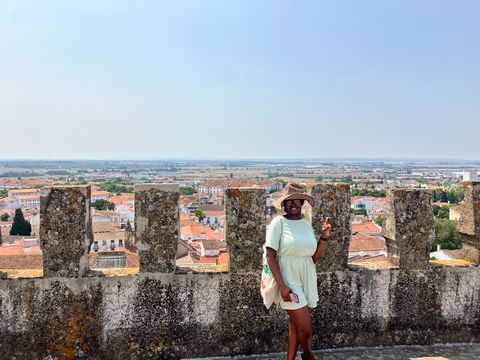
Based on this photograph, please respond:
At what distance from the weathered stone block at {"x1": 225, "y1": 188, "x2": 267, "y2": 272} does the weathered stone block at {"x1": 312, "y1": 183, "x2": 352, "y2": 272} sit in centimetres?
70

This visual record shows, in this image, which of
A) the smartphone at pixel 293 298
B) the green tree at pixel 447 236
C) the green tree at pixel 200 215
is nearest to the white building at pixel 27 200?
the green tree at pixel 200 215

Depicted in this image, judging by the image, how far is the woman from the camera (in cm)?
449

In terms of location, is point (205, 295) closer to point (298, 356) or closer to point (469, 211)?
point (298, 356)

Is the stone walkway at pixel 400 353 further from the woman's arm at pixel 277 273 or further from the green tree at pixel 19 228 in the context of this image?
the green tree at pixel 19 228

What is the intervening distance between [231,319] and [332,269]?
1.45m

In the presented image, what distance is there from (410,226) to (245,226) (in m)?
2.21

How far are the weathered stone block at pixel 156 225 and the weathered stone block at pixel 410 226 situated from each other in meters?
2.83

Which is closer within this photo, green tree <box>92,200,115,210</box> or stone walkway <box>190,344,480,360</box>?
stone walkway <box>190,344,480,360</box>

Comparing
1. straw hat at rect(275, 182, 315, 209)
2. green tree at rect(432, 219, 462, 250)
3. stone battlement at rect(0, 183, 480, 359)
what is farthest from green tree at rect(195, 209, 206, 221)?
straw hat at rect(275, 182, 315, 209)

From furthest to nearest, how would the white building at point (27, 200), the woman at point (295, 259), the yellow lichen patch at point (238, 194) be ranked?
the white building at point (27, 200), the yellow lichen patch at point (238, 194), the woman at point (295, 259)

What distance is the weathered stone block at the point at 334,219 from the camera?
18.7 feet

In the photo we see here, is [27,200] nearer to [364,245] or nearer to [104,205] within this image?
[104,205]

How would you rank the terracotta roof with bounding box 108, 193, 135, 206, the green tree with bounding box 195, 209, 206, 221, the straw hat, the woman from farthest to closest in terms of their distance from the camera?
the terracotta roof with bounding box 108, 193, 135, 206 < the green tree with bounding box 195, 209, 206, 221 < the straw hat < the woman

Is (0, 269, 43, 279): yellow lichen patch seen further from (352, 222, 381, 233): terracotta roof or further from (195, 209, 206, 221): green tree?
(195, 209, 206, 221): green tree
